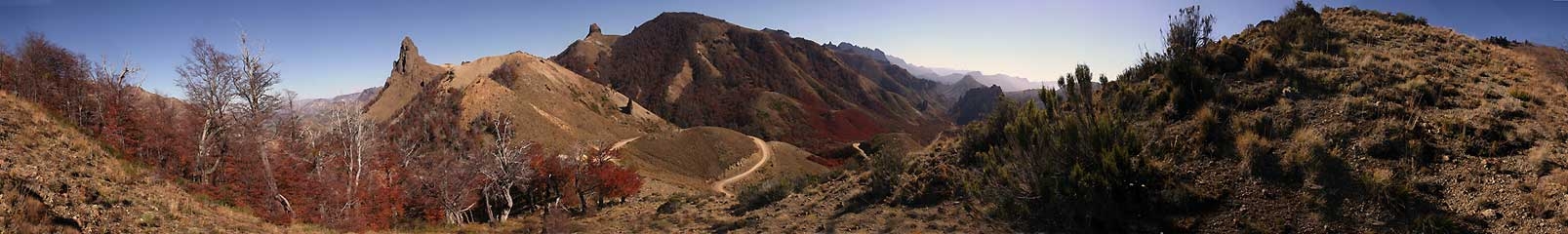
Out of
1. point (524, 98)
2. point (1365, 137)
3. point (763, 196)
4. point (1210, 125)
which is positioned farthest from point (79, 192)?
point (524, 98)

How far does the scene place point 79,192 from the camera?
1023 centimetres

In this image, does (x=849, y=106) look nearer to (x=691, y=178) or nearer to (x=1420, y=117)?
(x=691, y=178)

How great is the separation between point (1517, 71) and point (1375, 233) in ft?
34.9

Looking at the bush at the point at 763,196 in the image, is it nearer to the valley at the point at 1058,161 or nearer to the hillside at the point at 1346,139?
the valley at the point at 1058,161

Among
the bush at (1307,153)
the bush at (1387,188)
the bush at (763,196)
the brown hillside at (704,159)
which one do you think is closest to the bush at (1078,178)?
the bush at (1307,153)

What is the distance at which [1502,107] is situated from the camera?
995cm

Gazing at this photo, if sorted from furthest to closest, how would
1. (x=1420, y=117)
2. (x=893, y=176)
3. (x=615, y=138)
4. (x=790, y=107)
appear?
(x=790, y=107) → (x=615, y=138) → (x=893, y=176) → (x=1420, y=117)

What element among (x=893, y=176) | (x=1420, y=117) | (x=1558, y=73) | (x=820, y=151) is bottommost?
(x=820, y=151)

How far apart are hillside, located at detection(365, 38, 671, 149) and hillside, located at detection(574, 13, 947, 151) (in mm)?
23293

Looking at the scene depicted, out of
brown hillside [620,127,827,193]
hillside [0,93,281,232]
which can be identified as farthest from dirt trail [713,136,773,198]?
hillside [0,93,281,232]

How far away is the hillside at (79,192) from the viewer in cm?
859

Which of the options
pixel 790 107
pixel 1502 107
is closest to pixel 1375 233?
pixel 1502 107

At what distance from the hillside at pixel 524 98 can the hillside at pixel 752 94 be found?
23.3 metres

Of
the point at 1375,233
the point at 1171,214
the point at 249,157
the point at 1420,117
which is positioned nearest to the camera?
the point at 1375,233
